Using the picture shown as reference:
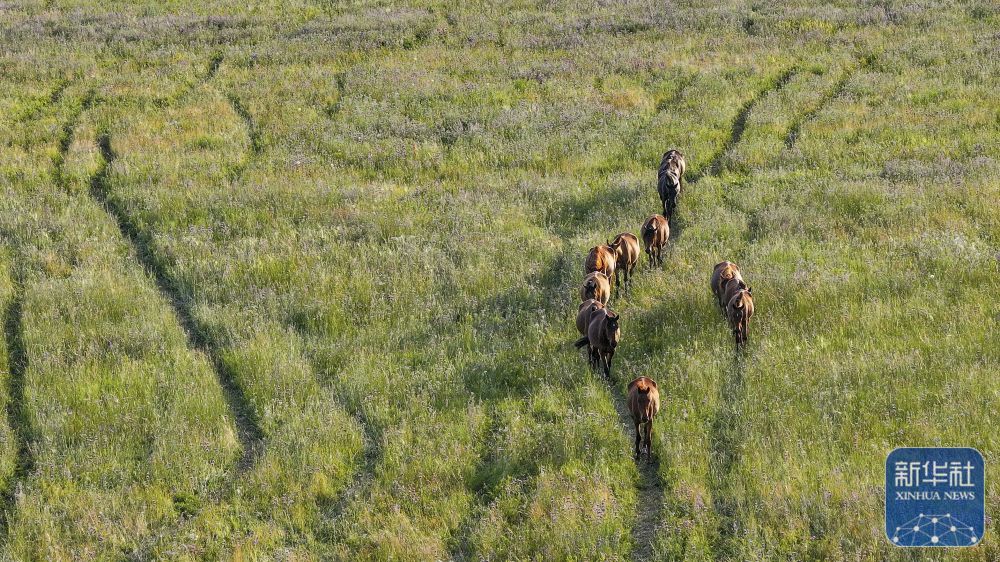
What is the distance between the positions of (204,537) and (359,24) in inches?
1136

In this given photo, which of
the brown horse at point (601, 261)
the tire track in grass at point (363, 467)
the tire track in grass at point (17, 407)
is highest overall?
the brown horse at point (601, 261)

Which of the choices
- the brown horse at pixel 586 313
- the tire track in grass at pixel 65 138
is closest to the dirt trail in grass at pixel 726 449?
the brown horse at pixel 586 313

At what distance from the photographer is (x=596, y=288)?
12109mm

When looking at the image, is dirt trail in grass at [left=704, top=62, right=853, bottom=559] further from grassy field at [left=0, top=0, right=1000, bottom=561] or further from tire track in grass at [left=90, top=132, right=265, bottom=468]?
tire track in grass at [left=90, top=132, right=265, bottom=468]

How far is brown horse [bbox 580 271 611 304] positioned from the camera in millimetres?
12109

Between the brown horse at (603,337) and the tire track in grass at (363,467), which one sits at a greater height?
the brown horse at (603,337)

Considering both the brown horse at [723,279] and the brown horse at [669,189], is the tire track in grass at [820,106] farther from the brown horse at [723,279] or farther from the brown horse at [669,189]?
the brown horse at [723,279]

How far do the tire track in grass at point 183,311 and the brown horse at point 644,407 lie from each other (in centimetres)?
410

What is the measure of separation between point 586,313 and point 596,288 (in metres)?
0.79

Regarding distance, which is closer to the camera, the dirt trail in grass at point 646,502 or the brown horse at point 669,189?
the dirt trail in grass at point 646,502

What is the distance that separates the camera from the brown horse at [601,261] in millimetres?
12797

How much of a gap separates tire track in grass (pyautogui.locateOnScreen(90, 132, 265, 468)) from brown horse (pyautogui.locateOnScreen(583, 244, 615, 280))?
4968mm

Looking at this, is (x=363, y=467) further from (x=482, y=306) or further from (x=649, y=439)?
(x=482, y=306)

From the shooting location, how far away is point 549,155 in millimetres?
21125
